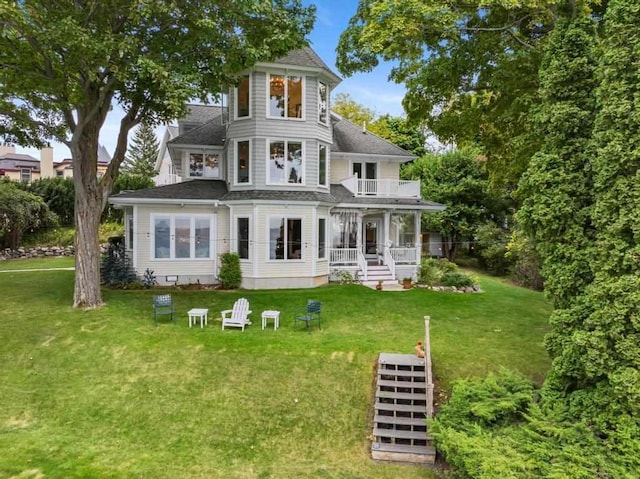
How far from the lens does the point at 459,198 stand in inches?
1117

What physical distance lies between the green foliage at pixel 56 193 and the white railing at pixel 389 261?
2404 centimetres

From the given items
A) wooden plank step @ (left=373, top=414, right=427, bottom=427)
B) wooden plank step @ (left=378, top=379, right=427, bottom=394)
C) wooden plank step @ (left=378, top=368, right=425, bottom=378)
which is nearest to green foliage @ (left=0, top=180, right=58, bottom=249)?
wooden plank step @ (left=378, top=368, right=425, bottom=378)

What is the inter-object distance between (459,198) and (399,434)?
76.0 feet

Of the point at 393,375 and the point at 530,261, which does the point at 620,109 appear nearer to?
the point at 393,375

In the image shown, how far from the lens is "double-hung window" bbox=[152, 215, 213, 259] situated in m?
17.2

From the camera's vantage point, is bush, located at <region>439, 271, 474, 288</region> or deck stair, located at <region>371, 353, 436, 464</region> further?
bush, located at <region>439, 271, 474, 288</region>

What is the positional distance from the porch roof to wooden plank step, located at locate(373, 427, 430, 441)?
468 inches

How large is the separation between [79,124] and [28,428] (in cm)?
934

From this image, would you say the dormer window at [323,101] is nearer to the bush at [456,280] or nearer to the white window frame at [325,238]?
the white window frame at [325,238]

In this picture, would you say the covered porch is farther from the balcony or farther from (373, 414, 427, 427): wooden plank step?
(373, 414, 427, 427): wooden plank step

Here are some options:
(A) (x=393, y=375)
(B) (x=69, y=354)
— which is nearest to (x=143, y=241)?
(B) (x=69, y=354)

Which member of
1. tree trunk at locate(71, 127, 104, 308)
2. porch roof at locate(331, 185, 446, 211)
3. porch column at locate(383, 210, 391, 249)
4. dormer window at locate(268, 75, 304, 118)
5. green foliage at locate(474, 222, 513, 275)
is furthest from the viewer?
green foliage at locate(474, 222, 513, 275)

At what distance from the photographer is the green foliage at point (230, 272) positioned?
1695 cm

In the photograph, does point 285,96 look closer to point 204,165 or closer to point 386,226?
point 204,165
